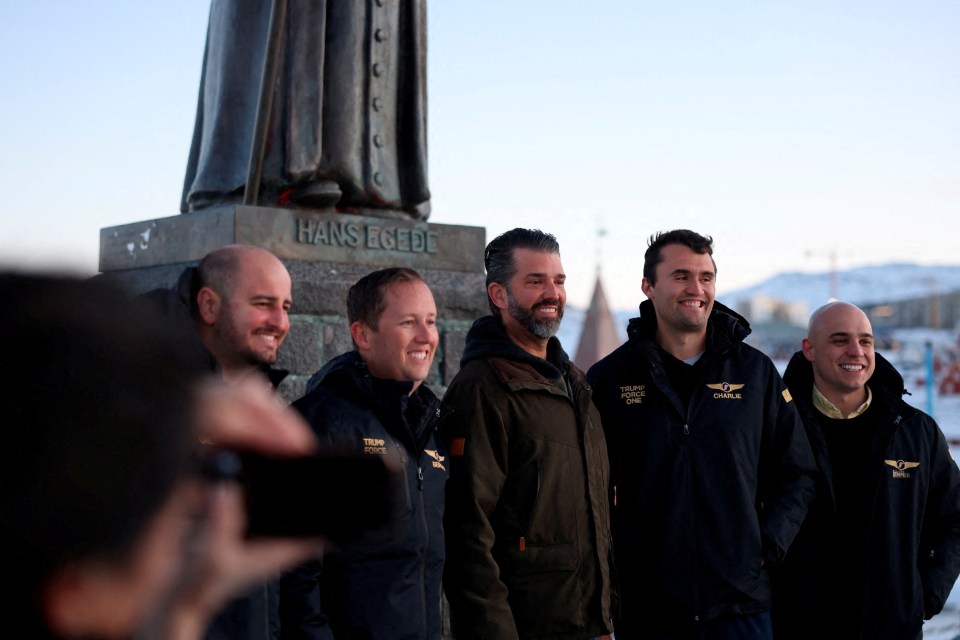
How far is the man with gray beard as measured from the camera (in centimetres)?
347

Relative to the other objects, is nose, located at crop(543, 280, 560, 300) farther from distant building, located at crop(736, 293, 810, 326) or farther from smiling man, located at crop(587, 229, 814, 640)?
distant building, located at crop(736, 293, 810, 326)

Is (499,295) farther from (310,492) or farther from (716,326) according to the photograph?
(310,492)

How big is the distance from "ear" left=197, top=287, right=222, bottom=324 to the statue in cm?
149

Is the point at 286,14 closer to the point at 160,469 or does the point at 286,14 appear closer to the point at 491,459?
the point at 491,459

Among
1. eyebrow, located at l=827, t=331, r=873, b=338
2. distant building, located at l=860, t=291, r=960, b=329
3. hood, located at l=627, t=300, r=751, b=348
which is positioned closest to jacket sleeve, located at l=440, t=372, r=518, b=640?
hood, located at l=627, t=300, r=751, b=348

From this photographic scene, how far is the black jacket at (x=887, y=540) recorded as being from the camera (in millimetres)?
4258

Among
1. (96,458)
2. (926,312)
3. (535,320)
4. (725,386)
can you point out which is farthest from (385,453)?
(926,312)

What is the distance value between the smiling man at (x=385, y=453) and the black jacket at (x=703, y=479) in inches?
33.6

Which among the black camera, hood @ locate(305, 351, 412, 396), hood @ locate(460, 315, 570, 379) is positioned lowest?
the black camera

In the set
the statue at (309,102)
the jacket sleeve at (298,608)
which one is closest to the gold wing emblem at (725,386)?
the jacket sleeve at (298,608)

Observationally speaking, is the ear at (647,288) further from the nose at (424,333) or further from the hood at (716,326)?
the nose at (424,333)

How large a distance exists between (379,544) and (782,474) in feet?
5.65

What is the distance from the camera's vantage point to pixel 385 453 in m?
3.23

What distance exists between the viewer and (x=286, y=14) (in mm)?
4926
